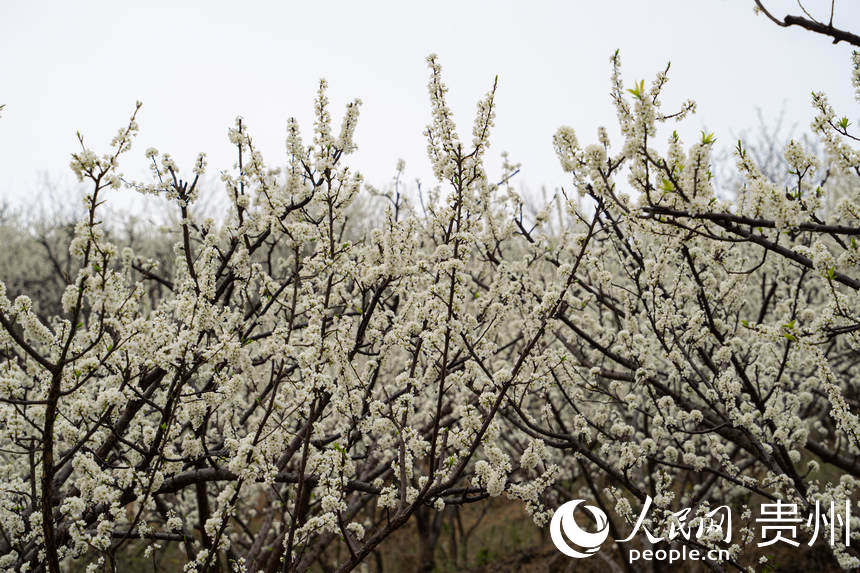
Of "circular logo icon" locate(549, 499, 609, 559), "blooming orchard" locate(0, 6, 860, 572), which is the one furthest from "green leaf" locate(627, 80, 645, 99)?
"circular logo icon" locate(549, 499, 609, 559)

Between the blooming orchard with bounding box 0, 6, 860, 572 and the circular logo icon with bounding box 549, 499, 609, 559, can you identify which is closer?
the blooming orchard with bounding box 0, 6, 860, 572

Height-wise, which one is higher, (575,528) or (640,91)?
(640,91)

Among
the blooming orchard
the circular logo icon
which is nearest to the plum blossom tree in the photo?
the blooming orchard

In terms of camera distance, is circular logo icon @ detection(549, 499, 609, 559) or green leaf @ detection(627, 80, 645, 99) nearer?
green leaf @ detection(627, 80, 645, 99)

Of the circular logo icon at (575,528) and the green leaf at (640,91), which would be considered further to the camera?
the circular logo icon at (575,528)

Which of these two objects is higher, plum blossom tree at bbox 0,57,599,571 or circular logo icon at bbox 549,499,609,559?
plum blossom tree at bbox 0,57,599,571

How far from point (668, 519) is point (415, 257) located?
2453 mm

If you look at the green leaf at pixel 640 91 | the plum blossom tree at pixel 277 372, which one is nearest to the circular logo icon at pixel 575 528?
the plum blossom tree at pixel 277 372

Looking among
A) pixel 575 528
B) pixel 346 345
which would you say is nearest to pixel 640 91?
pixel 346 345

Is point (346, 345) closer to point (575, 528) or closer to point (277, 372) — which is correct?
point (277, 372)

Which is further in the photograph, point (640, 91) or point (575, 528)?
point (575, 528)

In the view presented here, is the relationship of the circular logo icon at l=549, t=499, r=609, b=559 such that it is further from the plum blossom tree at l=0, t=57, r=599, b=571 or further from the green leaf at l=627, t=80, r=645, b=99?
the green leaf at l=627, t=80, r=645, b=99

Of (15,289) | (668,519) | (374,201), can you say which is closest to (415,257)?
(668,519)

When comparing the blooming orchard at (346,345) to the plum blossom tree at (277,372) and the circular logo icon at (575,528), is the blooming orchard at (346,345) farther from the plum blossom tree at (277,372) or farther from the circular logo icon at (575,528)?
the circular logo icon at (575,528)
